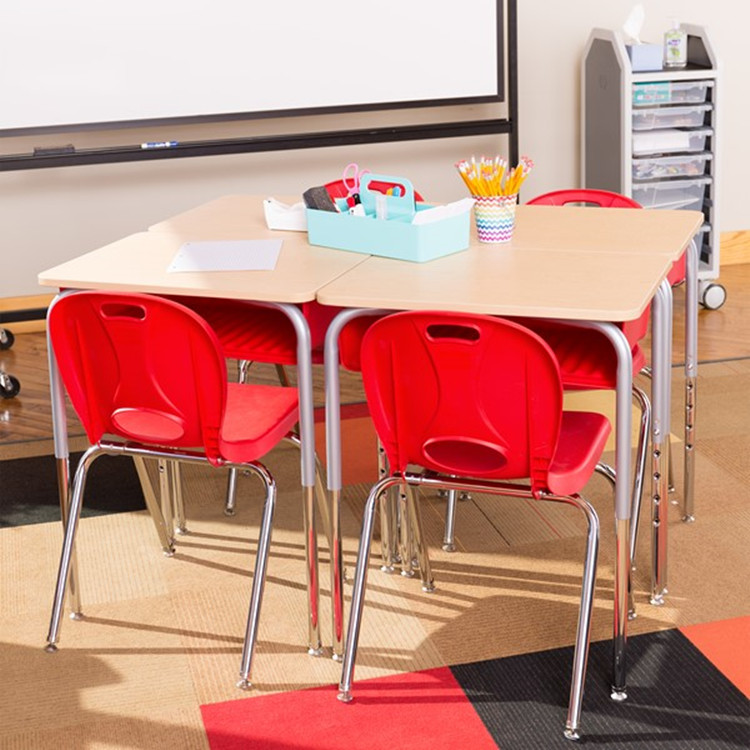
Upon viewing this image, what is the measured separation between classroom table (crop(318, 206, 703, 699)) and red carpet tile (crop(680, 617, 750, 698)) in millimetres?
168

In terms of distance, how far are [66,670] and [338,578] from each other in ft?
→ 2.02

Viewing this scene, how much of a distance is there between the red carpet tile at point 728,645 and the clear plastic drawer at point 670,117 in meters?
2.84

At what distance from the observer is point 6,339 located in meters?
4.69

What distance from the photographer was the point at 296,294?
229 centimetres

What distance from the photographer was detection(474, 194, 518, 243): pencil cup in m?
2.63

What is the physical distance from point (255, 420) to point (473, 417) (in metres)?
0.56

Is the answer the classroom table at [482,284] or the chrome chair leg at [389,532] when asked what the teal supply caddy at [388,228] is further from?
the chrome chair leg at [389,532]

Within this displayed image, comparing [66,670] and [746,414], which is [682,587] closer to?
[746,414]

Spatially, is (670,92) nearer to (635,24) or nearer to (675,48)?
(675,48)

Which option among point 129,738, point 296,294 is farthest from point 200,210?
point 129,738

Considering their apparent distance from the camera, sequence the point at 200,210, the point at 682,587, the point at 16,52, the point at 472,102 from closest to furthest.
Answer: the point at 682,587 → the point at 200,210 → the point at 16,52 → the point at 472,102

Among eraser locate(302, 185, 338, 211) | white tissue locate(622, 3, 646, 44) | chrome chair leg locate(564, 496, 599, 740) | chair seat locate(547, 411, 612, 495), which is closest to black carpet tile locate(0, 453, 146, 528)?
eraser locate(302, 185, 338, 211)

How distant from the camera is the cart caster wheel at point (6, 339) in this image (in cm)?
467

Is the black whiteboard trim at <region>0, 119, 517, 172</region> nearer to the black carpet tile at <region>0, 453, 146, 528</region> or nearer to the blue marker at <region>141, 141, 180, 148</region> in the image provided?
the blue marker at <region>141, 141, 180, 148</region>
